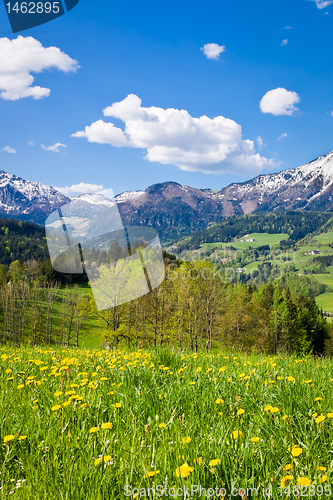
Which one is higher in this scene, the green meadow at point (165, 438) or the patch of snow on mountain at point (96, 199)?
the patch of snow on mountain at point (96, 199)

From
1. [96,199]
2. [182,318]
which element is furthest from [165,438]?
[182,318]

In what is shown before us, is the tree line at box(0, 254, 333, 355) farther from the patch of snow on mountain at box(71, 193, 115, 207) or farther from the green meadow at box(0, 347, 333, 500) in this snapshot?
the green meadow at box(0, 347, 333, 500)

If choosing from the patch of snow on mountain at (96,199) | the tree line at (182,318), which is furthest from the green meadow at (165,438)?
the tree line at (182,318)

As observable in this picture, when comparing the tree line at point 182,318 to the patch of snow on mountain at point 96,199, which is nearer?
the patch of snow on mountain at point 96,199

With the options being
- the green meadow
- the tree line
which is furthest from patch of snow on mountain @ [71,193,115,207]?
the tree line

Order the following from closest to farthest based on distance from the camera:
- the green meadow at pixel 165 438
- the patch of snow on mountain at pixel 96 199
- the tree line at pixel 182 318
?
the green meadow at pixel 165 438 → the patch of snow on mountain at pixel 96 199 → the tree line at pixel 182 318

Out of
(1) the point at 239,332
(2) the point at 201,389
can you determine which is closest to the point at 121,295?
(2) the point at 201,389

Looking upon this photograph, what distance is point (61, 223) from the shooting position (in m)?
6.77

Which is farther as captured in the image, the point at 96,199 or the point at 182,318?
the point at 182,318

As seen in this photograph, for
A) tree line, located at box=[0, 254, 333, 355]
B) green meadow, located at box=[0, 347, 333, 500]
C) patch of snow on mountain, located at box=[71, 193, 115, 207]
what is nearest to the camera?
green meadow, located at box=[0, 347, 333, 500]

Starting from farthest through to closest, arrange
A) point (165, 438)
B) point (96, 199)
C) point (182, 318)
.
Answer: point (182, 318) < point (96, 199) < point (165, 438)

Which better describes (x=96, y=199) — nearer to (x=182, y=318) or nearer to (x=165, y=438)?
(x=165, y=438)

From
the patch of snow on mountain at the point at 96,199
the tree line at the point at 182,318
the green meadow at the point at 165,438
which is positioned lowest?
the tree line at the point at 182,318

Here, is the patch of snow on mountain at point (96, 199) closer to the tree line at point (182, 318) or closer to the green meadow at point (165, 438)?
the green meadow at point (165, 438)
